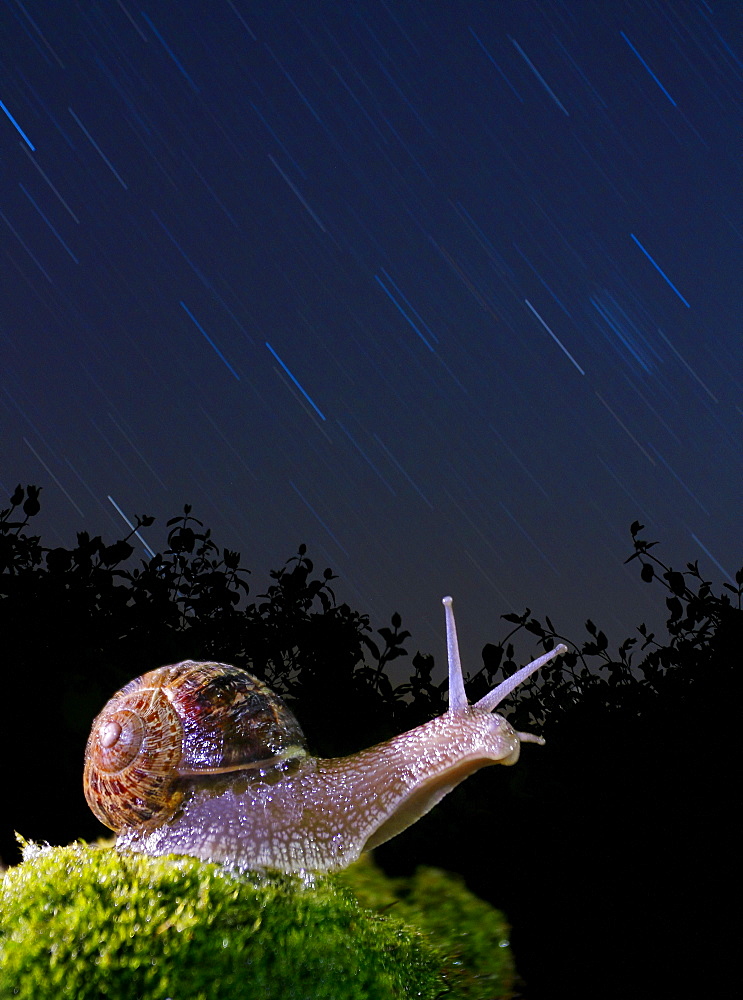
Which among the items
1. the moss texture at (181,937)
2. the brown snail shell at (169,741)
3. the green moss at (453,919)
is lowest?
the green moss at (453,919)

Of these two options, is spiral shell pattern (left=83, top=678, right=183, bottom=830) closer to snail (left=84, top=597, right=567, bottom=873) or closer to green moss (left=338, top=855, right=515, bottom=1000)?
snail (left=84, top=597, right=567, bottom=873)

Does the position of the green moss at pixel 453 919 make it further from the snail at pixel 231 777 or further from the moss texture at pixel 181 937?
the snail at pixel 231 777

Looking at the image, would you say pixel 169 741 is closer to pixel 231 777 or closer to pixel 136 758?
pixel 136 758

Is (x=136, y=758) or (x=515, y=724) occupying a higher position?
(x=136, y=758)

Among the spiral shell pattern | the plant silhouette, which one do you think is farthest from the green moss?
the spiral shell pattern

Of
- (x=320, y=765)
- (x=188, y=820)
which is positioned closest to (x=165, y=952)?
(x=188, y=820)

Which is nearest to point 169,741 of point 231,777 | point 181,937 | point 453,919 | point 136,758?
point 136,758

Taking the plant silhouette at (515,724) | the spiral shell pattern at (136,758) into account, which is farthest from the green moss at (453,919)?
the spiral shell pattern at (136,758)
